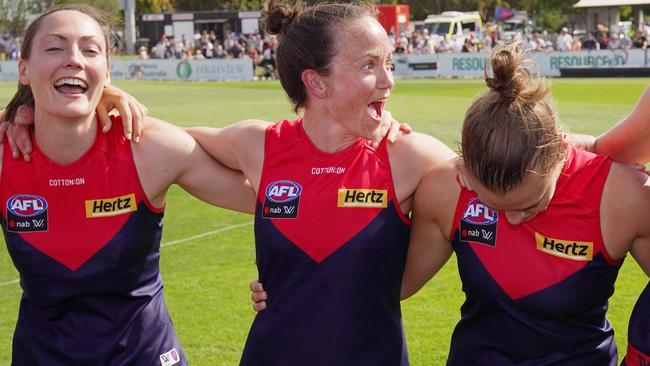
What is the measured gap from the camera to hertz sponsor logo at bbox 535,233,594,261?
3.12 meters

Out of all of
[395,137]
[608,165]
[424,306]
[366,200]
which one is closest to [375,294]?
[366,200]

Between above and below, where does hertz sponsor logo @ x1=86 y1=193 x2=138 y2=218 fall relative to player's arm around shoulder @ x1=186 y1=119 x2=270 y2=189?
below

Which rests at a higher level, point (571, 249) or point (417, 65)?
point (417, 65)

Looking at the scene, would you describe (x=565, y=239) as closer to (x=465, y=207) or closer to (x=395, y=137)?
(x=465, y=207)

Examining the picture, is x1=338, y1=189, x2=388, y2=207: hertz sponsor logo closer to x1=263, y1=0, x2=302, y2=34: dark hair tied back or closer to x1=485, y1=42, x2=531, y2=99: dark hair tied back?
x1=485, y1=42, x2=531, y2=99: dark hair tied back

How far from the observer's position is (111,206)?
3592 millimetres

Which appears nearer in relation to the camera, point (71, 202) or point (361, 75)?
point (361, 75)

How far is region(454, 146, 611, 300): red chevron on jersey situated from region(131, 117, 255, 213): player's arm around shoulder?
1041 mm

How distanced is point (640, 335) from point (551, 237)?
42 cm

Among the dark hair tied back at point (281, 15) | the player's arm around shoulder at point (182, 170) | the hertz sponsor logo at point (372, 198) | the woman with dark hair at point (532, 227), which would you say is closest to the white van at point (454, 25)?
the player's arm around shoulder at point (182, 170)

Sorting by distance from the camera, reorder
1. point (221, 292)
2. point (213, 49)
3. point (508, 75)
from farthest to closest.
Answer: point (213, 49) < point (221, 292) < point (508, 75)

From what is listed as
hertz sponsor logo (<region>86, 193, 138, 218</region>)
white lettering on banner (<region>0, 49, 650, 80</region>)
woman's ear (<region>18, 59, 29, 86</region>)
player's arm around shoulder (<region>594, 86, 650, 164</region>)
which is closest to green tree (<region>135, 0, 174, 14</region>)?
white lettering on banner (<region>0, 49, 650, 80</region>)

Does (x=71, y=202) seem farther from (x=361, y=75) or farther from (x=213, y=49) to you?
(x=213, y=49)

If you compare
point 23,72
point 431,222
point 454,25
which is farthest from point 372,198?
point 454,25
